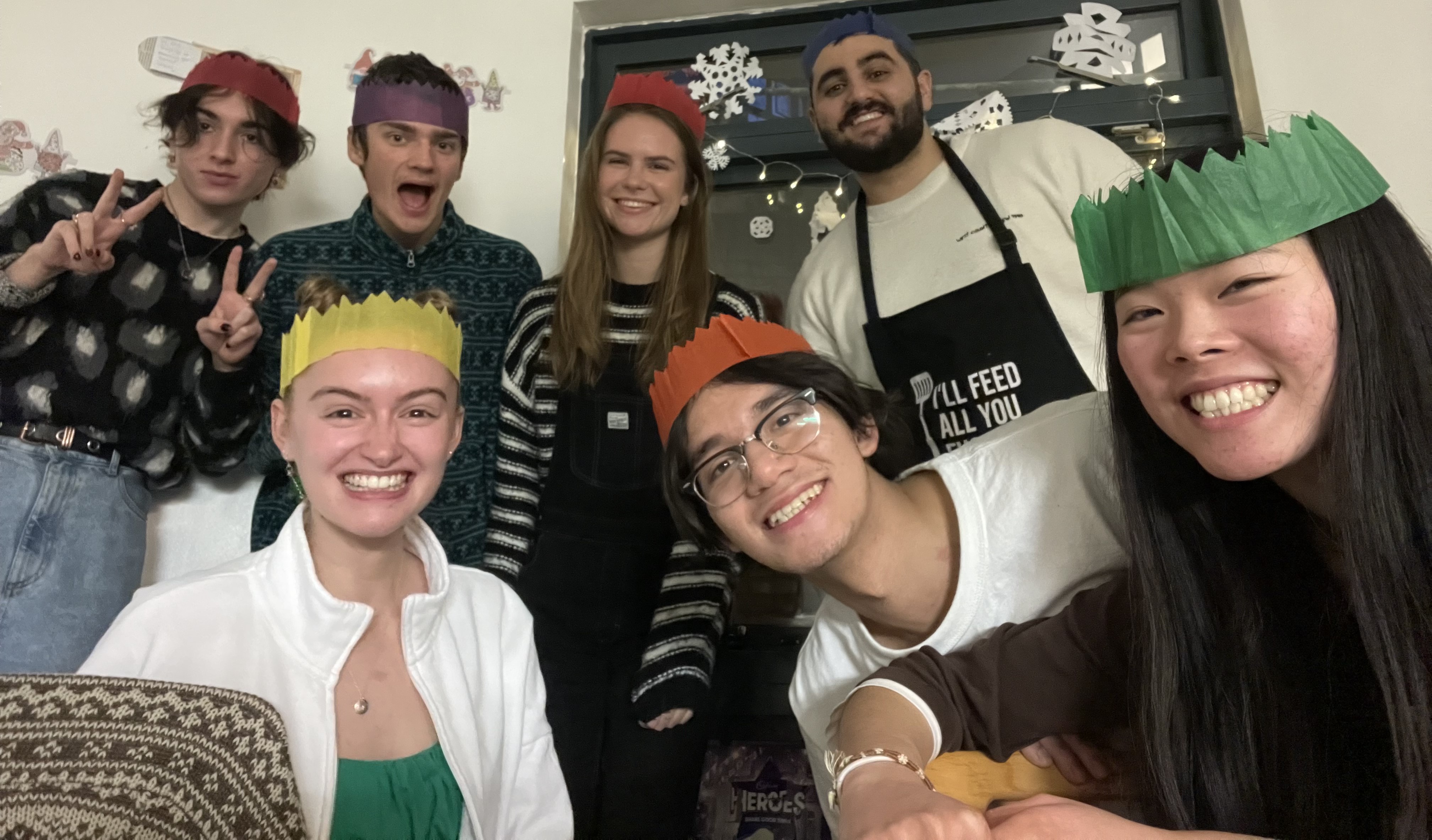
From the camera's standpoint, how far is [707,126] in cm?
249

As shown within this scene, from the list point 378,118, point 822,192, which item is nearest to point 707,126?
point 822,192

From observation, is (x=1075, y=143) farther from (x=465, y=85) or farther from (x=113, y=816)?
(x=113, y=816)

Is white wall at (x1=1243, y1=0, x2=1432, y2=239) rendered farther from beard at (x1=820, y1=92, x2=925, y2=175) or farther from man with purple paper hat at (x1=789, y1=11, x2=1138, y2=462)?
beard at (x1=820, y1=92, x2=925, y2=175)

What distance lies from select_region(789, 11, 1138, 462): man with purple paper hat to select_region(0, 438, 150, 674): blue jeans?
1457 millimetres

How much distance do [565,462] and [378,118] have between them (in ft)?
2.76

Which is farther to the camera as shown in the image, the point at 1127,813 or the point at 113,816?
the point at 1127,813

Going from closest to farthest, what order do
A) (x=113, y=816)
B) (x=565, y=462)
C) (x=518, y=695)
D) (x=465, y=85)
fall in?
(x=113, y=816) → (x=518, y=695) → (x=565, y=462) → (x=465, y=85)

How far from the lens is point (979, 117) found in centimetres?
231

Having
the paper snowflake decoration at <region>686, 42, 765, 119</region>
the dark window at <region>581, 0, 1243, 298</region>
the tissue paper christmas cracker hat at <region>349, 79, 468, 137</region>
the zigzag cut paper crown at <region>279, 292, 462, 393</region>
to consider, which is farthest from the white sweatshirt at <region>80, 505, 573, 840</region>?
the paper snowflake decoration at <region>686, 42, 765, 119</region>

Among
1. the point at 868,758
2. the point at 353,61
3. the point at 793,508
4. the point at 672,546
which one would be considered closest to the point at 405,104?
the point at 353,61

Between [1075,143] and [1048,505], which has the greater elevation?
[1075,143]

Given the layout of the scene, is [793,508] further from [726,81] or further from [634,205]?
[726,81]

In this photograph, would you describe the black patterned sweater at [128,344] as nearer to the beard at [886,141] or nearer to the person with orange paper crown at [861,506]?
the person with orange paper crown at [861,506]

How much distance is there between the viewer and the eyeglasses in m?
1.21
